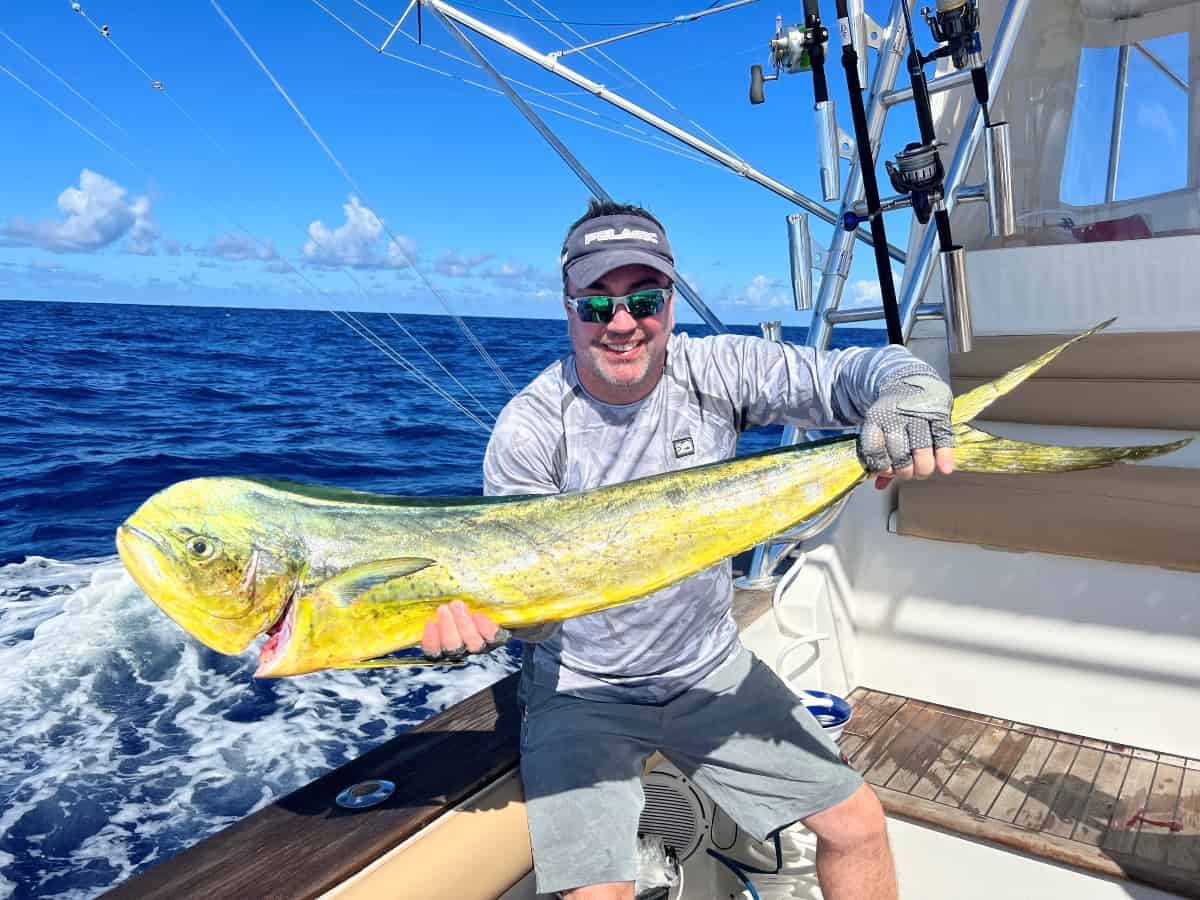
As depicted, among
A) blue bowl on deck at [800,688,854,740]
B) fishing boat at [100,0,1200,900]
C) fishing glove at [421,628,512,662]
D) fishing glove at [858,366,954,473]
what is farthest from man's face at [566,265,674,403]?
blue bowl on deck at [800,688,854,740]

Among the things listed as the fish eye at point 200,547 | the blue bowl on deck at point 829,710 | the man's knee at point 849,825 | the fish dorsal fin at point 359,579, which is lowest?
the blue bowl on deck at point 829,710

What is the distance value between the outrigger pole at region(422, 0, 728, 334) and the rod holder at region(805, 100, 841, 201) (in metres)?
0.65

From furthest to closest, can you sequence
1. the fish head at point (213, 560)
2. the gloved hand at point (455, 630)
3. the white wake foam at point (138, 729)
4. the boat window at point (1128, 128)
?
the boat window at point (1128, 128) < the white wake foam at point (138, 729) < the gloved hand at point (455, 630) < the fish head at point (213, 560)

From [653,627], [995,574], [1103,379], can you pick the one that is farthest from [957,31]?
[653,627]

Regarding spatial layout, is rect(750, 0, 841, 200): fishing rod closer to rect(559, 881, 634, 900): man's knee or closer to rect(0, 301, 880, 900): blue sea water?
rect(559, 881, 634, 900): man's knee

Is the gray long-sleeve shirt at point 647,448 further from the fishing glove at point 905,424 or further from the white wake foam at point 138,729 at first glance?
the white wake foam at point 138,729

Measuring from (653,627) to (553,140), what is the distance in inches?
105

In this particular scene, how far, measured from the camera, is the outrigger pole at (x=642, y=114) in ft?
12.3

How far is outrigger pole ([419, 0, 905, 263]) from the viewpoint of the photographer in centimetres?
375

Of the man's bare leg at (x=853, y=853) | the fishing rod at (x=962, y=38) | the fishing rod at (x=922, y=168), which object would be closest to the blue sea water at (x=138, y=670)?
the man's bare leg at (x=853, y=853)

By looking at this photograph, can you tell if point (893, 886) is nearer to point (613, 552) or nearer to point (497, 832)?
point (497, 832)

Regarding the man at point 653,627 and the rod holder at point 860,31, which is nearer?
the man at point 653,627

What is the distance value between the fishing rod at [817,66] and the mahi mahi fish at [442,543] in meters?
1.84

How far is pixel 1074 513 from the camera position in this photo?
316cm
